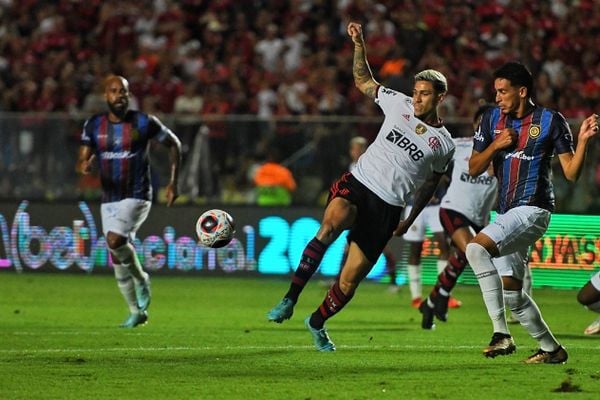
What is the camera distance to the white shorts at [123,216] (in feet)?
42.8

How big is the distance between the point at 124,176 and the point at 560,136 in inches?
210

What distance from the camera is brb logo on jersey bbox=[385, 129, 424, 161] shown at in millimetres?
10273

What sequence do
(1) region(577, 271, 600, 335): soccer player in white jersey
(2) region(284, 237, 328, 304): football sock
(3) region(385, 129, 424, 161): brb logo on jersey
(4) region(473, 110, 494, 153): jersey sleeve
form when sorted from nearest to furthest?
(4) region(473, 110, 494, 153): jersey sleeve < (2) region(284, 237, 328, 304): football sock < (3) region(385, 129, 424, 161): brb logo on jersey < (1) region(577, 271, 600, 335): soccer player in white jersey

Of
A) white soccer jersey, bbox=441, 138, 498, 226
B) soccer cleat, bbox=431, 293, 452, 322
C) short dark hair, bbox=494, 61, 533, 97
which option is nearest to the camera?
short dark hair, bbox=494, 61, 533, 97

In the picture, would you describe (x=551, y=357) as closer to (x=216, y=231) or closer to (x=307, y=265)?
(x=307, y=265)

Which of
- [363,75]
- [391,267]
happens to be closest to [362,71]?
[363,75]

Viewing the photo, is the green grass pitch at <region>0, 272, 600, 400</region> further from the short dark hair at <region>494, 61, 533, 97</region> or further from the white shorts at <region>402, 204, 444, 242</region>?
the short dark hair at <region>494, 61, 533, 97</region>

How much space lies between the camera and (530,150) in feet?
31.2

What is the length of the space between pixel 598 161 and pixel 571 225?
1209 mm

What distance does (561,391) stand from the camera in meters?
8.16

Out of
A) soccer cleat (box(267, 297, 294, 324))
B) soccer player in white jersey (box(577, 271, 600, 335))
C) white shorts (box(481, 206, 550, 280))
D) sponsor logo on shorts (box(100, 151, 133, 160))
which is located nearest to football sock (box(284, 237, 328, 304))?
soccer cleat (box(267, 297, 294, 324))

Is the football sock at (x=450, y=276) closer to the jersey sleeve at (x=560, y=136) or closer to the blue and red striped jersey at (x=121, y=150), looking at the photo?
the blue and red striped jersey at (x=121, y=150)

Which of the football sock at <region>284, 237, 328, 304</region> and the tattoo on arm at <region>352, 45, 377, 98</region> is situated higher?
the tattoo on arm at <region>352, 45, 377, 98</region>

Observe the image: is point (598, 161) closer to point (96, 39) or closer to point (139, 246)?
point (139, 246)
